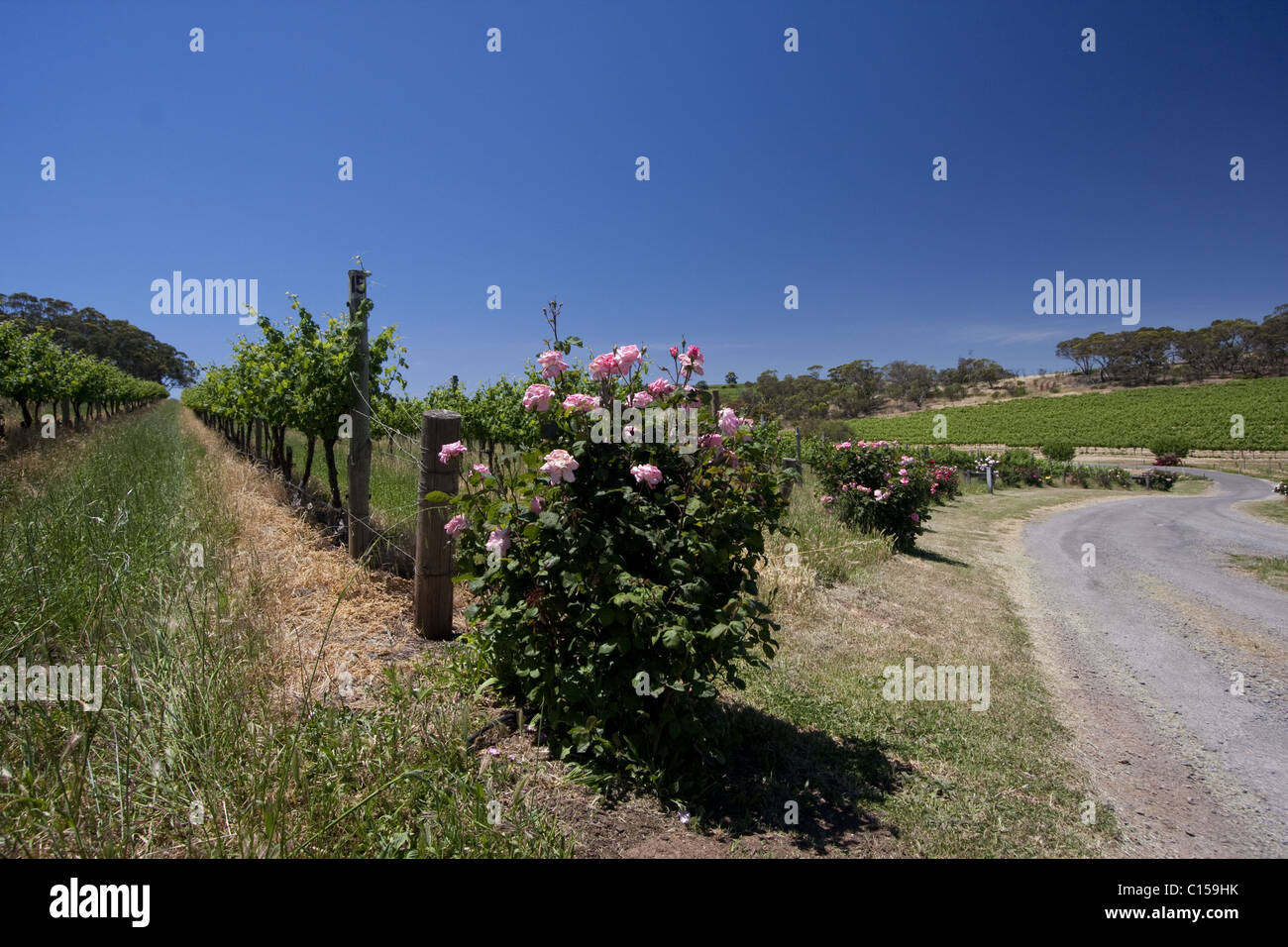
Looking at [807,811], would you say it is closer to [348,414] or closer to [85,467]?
[348,414]

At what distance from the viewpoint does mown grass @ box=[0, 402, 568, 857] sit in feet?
6.07

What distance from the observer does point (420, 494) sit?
4016 mm

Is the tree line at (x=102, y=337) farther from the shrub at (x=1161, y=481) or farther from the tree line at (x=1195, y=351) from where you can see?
the tree line at (x=1195, y=351)

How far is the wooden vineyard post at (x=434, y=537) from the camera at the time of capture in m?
3.84

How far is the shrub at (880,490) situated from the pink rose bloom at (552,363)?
7995 mm

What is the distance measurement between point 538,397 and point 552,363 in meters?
0.22

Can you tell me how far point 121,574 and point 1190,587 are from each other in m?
11.4

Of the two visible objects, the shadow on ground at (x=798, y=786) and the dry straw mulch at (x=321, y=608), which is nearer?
the shadow on ground at (x=798, y=786)

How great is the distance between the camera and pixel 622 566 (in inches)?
98.6

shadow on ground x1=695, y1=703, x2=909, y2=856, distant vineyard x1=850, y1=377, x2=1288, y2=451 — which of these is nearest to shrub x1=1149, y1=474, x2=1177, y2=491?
distant vineyard x1=850, y1=377, x2=1288, y2=451

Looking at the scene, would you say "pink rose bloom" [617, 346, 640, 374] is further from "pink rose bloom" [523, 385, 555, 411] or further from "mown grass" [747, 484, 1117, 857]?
"mown grass" [747, 484, 1117, 857]

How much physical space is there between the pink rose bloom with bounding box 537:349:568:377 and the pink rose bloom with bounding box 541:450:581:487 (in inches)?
19.9

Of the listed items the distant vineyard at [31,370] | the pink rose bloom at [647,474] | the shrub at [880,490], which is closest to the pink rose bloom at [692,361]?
the pink rose bloom at [647,474]
